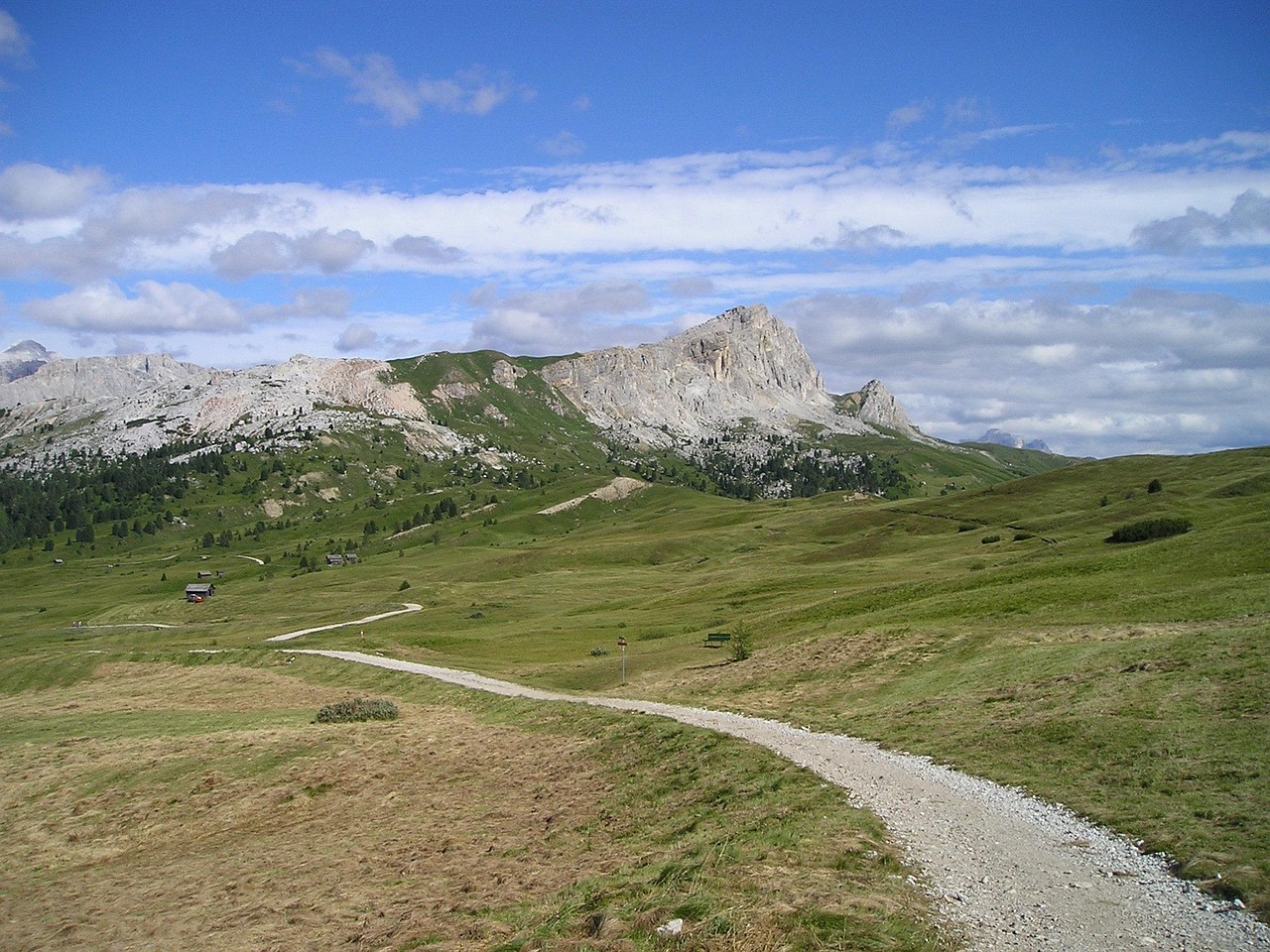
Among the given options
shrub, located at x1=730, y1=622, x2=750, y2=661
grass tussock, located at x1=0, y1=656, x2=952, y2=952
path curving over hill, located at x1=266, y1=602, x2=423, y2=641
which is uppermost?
grass tussock, located at x1=0, y1=656, x2=952, y2=952

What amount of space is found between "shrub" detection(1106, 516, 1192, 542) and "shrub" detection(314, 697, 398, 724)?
68273 millimetres

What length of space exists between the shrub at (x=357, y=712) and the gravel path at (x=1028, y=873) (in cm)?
2597

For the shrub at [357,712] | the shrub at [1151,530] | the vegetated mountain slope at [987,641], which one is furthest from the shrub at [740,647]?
the shrub at [1151,530]

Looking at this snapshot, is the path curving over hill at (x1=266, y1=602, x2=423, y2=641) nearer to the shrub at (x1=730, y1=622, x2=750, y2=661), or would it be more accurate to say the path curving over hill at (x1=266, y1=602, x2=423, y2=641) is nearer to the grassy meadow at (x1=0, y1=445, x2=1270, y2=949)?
the grassy meadow at (x1=0, y1=445, x2=1270, y2=949)

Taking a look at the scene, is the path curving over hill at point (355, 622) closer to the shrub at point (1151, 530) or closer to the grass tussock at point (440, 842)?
the grass tussock at point (440, 842)

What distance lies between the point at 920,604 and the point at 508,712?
33.2 metres

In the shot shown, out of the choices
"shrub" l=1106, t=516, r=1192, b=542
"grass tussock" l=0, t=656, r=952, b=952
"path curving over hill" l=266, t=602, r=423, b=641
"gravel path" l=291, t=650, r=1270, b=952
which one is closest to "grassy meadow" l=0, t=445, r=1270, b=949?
"grass tussock" l=0, t=656, r=952, b=952

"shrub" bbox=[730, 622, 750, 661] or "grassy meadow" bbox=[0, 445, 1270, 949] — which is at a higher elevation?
"grassy meadow" bbox=[0, 445, 1270, 949]

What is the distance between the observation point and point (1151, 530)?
7650cm

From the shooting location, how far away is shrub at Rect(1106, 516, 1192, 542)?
75.4m

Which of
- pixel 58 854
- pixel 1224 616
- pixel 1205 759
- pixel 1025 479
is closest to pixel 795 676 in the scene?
pixel 1224 616

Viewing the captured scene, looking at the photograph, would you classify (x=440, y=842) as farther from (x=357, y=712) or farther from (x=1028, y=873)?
(x=357, y=712)

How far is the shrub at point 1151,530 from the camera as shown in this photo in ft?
247

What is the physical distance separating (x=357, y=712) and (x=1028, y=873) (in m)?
35.4
